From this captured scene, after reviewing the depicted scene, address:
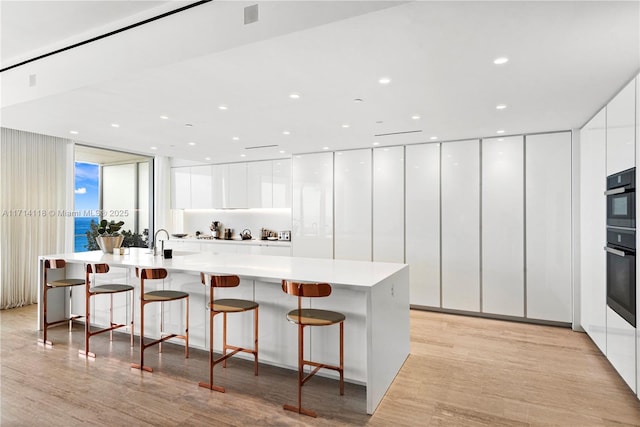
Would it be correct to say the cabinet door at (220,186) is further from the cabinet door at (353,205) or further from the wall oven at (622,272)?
the wall oven at (622,272)

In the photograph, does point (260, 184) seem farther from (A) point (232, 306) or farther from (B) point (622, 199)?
(B) point (622, 199)

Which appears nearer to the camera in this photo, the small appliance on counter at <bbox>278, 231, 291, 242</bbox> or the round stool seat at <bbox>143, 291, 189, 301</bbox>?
the round stool seat at <bbox>143, 291, 189, 301</bbox>

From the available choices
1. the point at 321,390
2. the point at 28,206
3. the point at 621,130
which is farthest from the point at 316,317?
the point at 28,206

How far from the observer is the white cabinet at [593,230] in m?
3.53

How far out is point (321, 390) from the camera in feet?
9.72

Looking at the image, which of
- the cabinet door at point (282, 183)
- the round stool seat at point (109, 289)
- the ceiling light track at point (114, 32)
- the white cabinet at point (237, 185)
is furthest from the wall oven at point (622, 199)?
the white cabinet at point (237, 185)

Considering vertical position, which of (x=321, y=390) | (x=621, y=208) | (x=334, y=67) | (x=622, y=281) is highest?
(x=334, y=67)

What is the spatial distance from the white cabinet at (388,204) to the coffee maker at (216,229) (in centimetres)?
376

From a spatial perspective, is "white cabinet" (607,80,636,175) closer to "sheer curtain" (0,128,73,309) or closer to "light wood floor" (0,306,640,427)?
"light wood floor" (0,306,640,427)

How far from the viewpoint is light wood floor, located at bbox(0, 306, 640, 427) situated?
8.38ft

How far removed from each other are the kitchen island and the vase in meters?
0.36

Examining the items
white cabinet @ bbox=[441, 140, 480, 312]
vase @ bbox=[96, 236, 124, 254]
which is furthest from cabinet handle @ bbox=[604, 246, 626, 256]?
vase @ bbox=[96, 236, 124, 254]

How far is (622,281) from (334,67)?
2882mm

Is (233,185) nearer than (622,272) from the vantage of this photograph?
No
